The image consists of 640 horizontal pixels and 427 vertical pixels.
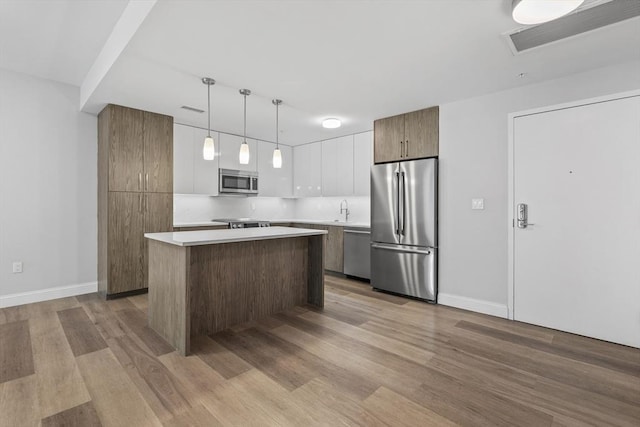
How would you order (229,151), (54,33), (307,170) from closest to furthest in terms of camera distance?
(54,33) → (229,151) → (307,170)

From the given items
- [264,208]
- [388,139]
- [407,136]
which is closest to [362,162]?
[388,139]

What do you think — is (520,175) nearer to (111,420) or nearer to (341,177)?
(341,177)

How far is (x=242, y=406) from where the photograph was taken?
1767mm

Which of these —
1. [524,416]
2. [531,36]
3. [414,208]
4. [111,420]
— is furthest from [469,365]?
[531,36]

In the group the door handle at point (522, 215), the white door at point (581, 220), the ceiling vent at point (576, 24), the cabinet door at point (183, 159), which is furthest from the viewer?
the cabinet door at point (183, 159)

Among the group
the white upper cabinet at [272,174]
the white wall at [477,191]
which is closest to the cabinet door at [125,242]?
the white upper cabinet at [272,174]

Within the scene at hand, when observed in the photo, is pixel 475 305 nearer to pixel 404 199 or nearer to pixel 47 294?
pixel 404 199

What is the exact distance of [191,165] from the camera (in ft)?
15.7

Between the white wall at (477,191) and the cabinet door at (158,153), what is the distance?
3712mm

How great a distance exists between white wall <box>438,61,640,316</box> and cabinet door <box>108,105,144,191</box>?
395cm

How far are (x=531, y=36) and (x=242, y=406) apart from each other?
10.6ft

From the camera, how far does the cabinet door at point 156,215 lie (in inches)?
159

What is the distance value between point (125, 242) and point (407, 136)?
3966 mm

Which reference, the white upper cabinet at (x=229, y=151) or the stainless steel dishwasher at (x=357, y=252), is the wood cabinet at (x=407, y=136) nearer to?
the stainless steel dishwasher at (x=357, y=252)
